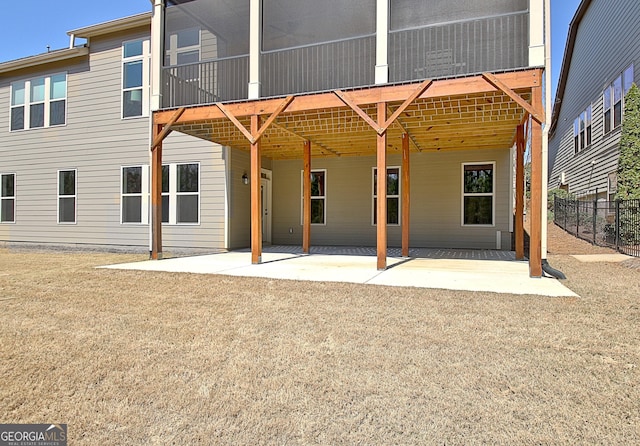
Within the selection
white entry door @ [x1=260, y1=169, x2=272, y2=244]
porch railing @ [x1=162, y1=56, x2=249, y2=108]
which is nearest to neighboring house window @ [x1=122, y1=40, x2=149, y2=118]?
porch railing @ [x1=162, y1=56, x2=249, y2=108]

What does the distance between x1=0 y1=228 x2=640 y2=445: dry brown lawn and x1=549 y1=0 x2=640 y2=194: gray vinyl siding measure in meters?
10.2

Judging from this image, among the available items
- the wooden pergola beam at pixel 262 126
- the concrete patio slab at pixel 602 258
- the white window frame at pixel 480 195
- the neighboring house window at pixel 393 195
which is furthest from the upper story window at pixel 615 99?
the wooden pergola beam at pixel 262 126

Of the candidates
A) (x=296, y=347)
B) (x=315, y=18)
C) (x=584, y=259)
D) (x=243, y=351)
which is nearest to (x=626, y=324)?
(x=296, y=347)

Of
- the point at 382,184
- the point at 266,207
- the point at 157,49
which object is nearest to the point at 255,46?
the point at 157,49

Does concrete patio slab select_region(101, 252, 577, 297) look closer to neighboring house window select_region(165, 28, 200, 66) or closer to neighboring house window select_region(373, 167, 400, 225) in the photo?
neighboring house window select_region(373, 167, 400, 225)

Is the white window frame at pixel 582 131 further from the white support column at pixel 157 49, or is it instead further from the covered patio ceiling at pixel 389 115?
the white support column at pixel 157 49

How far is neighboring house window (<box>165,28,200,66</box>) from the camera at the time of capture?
34.9 feet

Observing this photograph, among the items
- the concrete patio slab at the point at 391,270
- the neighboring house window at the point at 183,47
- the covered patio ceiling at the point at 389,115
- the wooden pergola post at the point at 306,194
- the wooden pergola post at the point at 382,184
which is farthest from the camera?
the neighboring house window at the point at 183,47

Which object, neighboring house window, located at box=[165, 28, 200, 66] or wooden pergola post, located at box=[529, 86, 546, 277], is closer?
wooden pergola post, located at box=[529, 86, 546, 277]

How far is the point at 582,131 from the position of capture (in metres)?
16.2

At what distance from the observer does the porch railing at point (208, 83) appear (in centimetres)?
921

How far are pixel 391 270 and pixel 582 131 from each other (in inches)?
548

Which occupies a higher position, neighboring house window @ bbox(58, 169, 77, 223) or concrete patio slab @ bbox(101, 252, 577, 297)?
neighboring house window @ bbox(58, 169, 77, 223)

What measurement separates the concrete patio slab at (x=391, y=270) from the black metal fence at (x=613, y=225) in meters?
3.68
